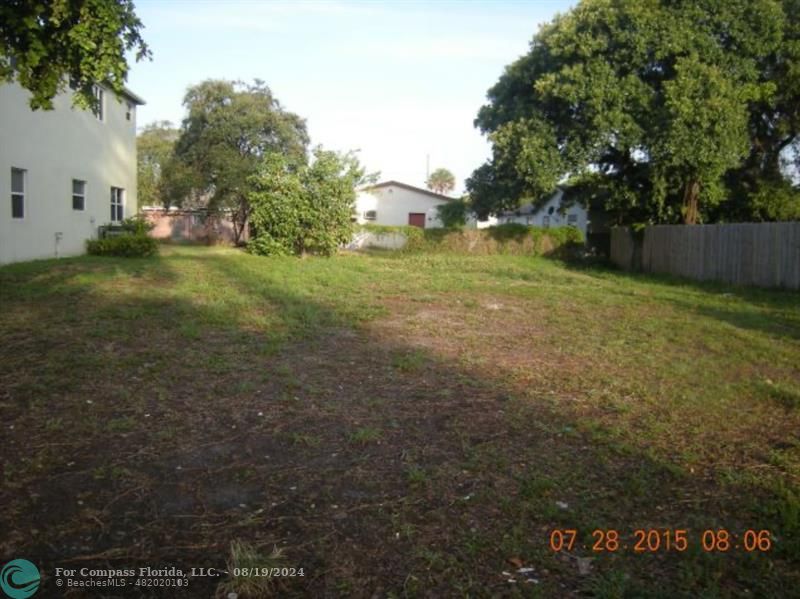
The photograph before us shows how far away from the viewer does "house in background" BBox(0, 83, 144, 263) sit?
521 inches

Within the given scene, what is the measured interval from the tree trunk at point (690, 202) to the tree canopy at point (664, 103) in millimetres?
43

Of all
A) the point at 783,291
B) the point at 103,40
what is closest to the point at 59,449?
the point at 103,40

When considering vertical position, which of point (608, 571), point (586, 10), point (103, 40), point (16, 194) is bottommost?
point (608, 571)

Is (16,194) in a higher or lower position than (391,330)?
higher

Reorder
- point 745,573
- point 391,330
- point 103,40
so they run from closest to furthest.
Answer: point 745,573
point 103,40
point 391,330

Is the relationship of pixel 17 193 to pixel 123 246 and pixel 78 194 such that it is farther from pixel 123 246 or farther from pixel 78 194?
pixel 123 246

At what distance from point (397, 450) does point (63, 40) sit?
20.7 feet

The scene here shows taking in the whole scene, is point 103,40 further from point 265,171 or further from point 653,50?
point 653,50

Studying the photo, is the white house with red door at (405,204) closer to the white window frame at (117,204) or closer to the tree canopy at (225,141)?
the tree canopy at (225,141)

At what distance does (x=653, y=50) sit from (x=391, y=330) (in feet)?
43.7

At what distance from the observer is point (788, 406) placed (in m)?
4.83

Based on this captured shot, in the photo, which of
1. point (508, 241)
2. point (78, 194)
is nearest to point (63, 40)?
point (78, 194)

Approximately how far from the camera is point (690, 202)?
18469 mm

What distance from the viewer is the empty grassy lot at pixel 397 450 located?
8.66ft
